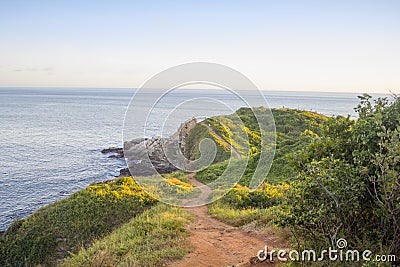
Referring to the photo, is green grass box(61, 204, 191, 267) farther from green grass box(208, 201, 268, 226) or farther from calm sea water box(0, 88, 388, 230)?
calm sea water box(0, 88, 388, 230)

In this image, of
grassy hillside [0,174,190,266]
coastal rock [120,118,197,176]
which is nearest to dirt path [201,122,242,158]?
coastal rock [120,118,197,176]

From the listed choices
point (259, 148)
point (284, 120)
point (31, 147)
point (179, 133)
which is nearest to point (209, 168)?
point (259, 148)

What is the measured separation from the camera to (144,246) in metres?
12.1

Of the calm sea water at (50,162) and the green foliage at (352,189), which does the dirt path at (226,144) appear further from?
the green foliage at (352,189)

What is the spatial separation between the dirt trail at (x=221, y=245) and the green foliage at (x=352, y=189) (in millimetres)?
2404

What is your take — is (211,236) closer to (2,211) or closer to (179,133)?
(2,211)

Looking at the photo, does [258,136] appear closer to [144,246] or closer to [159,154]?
[159,154]

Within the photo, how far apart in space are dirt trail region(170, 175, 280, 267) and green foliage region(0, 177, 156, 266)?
17.9ft

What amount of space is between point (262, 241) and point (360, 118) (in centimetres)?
626

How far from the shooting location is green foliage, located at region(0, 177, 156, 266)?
17672mm

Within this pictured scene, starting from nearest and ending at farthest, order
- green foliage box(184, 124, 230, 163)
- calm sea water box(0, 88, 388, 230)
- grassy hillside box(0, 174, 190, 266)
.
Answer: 1. grassy hillside box(0, 174, 190, 266)
2. calm sea water box(0, 88, 388, 230)
3. green foliage box(184, 124, 230, 163)

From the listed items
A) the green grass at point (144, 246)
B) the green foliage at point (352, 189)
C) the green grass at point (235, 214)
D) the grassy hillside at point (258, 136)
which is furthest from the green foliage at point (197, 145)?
the green foliage at point (352, 189)

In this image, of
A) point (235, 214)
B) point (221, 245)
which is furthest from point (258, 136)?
point (221, 245)

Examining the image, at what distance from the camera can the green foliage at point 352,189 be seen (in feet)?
22.7
